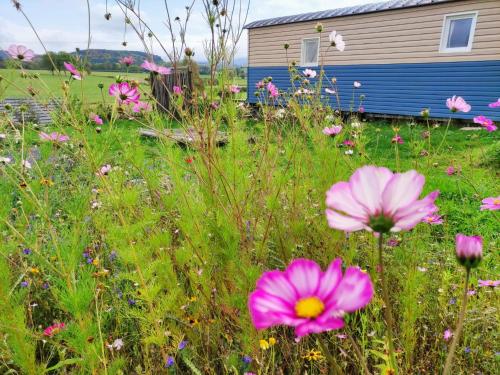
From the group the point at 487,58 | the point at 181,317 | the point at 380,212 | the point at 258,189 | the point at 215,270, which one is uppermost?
the point at 487,58

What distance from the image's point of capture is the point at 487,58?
7137mm

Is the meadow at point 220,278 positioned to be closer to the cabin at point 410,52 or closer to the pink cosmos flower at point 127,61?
the pink cosmos flower at point 127,61

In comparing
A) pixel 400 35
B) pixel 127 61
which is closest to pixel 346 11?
pixel 400 35

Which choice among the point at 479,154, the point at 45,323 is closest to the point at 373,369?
the point at 45,323

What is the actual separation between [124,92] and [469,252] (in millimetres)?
1274

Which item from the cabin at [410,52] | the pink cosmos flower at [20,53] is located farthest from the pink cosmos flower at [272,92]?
the cabin at [410,52]

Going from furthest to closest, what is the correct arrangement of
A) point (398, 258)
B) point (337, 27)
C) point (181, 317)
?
point (337, 27)
point (398, 258)
point (181, 317)

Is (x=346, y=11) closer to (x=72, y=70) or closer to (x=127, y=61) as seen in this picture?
(x=127, y=61)

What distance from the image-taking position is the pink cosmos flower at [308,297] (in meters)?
0.41

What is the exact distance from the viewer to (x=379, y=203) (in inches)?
18.2

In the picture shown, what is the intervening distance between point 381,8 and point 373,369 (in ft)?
28.8

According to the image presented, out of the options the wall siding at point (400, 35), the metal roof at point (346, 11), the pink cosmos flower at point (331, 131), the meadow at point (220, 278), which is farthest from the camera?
the metal roof at point (346, 11)

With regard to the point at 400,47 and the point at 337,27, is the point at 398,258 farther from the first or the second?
the point at 337,27

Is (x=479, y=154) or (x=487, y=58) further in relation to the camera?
(x=487, y=58)
